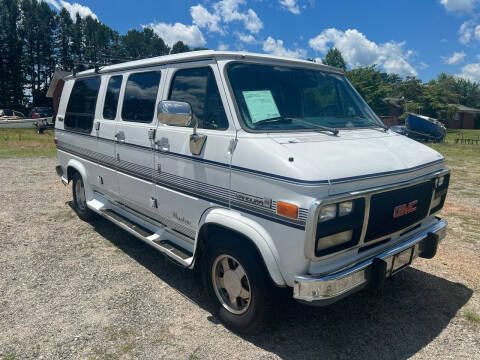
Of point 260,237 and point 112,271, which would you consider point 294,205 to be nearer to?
point 260,237

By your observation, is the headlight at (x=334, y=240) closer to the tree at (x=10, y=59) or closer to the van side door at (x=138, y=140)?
the van side door at (x=138, y=140)

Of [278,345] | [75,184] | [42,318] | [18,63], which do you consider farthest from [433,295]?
[18,63]

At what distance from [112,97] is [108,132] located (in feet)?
1.59

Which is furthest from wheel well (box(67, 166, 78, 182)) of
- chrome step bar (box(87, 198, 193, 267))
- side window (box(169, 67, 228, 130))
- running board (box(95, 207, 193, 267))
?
side window (box(169, 67, 228, 130))

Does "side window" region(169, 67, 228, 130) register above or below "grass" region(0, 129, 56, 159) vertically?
above

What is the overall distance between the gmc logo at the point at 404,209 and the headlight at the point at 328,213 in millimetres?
738

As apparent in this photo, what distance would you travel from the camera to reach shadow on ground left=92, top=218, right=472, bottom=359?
3137mm

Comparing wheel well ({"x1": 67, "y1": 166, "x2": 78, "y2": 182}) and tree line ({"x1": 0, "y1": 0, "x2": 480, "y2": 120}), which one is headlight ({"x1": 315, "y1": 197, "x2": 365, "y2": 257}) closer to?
wheel well ({"x1": 67, "y1": 166, "x2": 78, "y2": 182})

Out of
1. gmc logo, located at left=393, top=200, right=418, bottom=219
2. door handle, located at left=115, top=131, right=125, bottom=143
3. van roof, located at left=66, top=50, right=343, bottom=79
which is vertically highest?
van roof, located at left=66, top=50, right=343, bottom=79

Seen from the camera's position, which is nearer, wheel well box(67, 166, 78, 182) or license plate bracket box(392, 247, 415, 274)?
license plate bracket box(392, 247, 415, 274)

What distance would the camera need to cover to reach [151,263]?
4785mm

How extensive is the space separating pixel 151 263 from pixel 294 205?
2.78m

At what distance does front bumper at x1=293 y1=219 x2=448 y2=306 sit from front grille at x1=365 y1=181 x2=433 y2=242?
0.56 ft

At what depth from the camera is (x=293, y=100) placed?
361 centimetres
